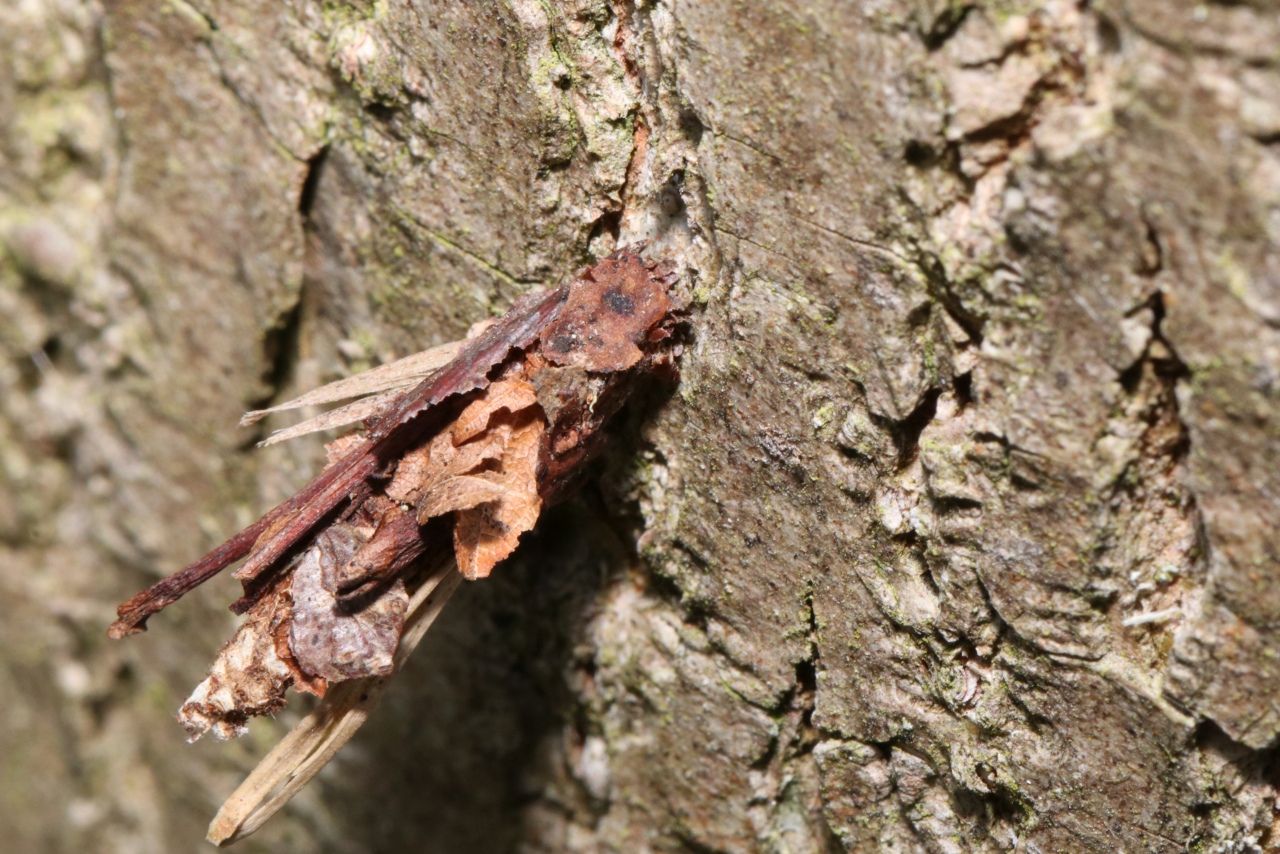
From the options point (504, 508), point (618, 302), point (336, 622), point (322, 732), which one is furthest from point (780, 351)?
point (322, 732)

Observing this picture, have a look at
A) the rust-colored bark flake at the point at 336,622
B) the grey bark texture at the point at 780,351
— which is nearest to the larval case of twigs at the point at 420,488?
the rust-colored bark flake at the point at 336,622

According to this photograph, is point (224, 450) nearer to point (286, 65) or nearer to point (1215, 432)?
point (286, 65)

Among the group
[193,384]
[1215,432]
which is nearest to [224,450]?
[193,384]

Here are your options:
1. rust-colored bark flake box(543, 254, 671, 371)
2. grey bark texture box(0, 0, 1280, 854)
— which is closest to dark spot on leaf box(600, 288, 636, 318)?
rust-colored bark flake box(543, 254, 671, 371)

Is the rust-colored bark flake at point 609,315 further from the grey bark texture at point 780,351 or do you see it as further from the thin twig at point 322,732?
the thin twig at point 322,732

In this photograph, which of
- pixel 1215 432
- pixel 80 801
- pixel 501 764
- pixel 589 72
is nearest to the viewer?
pixel 1215 432

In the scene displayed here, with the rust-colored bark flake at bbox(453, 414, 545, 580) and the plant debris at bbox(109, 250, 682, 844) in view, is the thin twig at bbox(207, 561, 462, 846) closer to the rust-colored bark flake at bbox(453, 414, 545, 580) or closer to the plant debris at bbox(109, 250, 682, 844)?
the plant debris at bbox(109, 250, 682, 844)
